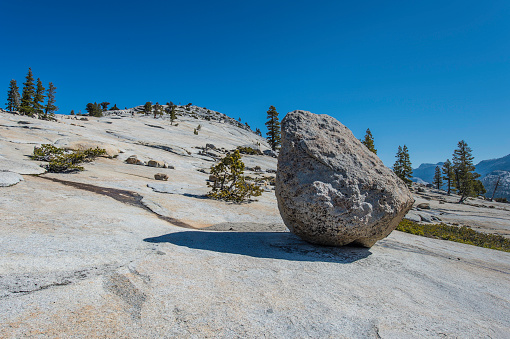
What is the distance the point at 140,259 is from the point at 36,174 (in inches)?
479

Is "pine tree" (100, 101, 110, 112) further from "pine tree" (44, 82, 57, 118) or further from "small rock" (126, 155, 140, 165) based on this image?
"small rock" (126, 155, 140, 165)

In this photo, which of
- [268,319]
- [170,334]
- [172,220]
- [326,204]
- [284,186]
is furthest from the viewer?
[172,220]

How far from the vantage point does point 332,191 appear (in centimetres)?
661

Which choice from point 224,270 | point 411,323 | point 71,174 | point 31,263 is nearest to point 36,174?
point 71,174

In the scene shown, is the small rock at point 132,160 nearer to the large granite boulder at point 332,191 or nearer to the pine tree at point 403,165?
the large granite boulder at point 332,191

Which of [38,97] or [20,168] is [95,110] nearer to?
[38,97]

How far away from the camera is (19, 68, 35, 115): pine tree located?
187ft

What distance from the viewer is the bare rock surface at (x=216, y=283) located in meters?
3.32

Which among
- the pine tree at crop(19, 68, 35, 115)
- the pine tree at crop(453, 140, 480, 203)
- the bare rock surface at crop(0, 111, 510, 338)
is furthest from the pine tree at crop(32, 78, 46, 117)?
the pine tree at crop(453, 140, 480, 203)

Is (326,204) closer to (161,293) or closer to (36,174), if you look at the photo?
(161,293)

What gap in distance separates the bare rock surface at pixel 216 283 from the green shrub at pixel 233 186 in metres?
6.97

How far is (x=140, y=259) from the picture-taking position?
5125mm

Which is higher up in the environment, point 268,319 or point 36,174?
point 36,174

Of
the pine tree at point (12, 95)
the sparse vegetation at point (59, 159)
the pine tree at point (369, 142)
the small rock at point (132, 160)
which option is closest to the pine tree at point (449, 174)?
the pine tree at point (369, 142)
